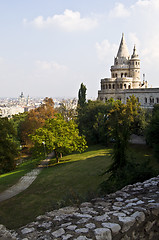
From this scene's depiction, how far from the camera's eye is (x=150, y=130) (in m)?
22.6

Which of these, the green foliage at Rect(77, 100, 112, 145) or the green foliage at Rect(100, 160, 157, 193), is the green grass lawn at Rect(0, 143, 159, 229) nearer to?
the green foliage at Rect(100, 160, 157, 193)

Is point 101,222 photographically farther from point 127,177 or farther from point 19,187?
point 19,187

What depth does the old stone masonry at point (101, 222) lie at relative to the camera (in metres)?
4.67

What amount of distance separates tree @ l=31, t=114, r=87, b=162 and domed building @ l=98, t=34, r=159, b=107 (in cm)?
2285

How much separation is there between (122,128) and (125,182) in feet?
11.5

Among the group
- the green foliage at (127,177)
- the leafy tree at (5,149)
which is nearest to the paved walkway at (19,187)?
the leafy tree at (5,149)

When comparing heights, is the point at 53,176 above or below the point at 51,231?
below

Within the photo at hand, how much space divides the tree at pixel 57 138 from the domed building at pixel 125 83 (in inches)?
899

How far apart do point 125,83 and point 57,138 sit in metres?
30.4

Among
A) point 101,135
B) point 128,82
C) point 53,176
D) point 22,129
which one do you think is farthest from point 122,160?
point 128,82

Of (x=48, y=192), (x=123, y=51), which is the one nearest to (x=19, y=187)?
(x=48, y=192)

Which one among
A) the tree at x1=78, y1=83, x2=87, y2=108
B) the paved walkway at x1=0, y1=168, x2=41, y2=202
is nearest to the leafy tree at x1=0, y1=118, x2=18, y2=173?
the paved walkway at x1=0, y1=168, x2=41, y2=202

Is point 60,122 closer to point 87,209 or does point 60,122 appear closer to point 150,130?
point 150,130

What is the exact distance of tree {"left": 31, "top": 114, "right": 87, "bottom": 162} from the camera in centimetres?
2703
